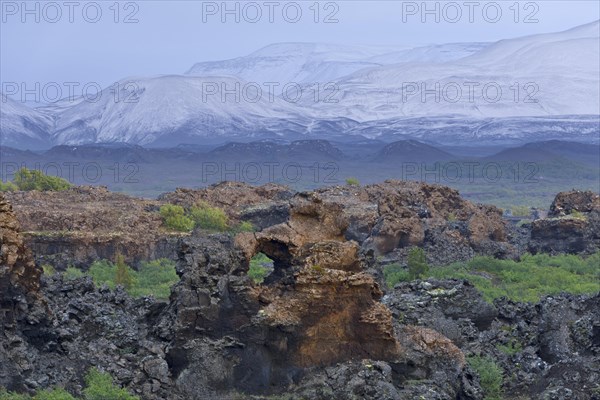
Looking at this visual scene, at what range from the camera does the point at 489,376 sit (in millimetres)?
39781

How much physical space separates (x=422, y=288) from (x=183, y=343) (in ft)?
40.2

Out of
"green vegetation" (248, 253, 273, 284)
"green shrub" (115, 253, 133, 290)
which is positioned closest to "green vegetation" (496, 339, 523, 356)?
"green vegetation" (248, 253, 273, 284)

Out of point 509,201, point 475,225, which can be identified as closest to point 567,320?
point 475,225

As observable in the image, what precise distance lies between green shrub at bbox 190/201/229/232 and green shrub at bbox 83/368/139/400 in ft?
143

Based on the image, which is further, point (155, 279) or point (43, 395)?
point (155, 279)

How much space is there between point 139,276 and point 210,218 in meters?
16.3

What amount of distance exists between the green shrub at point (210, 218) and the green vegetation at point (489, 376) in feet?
130

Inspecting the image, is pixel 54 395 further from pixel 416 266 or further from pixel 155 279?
pixel 416 266

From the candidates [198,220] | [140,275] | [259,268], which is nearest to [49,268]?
[140,275]

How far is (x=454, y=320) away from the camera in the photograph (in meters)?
44.8

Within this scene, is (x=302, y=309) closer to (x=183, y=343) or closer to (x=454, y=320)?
(x=183, y=343)

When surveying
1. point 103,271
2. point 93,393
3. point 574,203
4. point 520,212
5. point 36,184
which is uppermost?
point 36,184

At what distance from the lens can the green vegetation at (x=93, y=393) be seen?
33531 millimetres

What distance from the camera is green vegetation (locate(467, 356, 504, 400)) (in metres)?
39.4
